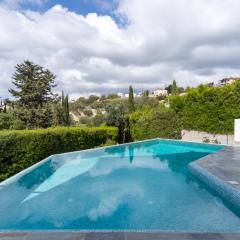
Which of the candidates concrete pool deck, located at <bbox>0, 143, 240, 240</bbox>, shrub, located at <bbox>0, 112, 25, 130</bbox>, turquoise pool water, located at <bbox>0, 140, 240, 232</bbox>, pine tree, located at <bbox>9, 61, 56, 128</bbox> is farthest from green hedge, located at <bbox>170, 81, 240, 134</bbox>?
pine tree, located at <bbox>9, 61, 56, 128</bbox>

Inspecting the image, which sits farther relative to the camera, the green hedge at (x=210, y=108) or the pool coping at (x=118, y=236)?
the green hedge at (x=210, y=108)

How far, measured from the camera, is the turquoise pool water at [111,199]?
4.82m

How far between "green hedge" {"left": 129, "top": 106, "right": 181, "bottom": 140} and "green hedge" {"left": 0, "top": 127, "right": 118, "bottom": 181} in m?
5.93

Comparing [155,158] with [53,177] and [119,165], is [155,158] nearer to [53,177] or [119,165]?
[119,165]

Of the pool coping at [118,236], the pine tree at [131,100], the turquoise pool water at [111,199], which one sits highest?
the pine tree at [131,100]

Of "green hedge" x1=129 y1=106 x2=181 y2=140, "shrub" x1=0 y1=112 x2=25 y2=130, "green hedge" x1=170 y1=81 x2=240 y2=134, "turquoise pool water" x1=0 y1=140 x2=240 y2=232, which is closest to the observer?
"turquoise pool water" x1=0 y1=140 x2=240 y2=232

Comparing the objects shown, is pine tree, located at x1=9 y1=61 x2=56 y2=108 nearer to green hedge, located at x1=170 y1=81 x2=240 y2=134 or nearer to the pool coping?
green hedge, located at x1=170 y1=81 x2=240 y2=134

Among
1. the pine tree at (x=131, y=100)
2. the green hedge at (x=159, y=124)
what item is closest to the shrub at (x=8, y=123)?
the green hedge at (x=159, y=124)

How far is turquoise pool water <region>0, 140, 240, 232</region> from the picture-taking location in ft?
→ 15.8

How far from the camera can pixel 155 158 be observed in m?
12.4

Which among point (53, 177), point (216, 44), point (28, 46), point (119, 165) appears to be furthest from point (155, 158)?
point (28, 46)

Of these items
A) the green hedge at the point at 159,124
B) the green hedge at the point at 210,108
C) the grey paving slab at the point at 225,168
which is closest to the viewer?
the grey paving slab at the point at 225,168

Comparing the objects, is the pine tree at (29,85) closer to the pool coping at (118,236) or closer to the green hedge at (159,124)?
the green hedge at (159,124)

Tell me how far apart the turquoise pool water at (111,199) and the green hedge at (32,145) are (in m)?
0.63
